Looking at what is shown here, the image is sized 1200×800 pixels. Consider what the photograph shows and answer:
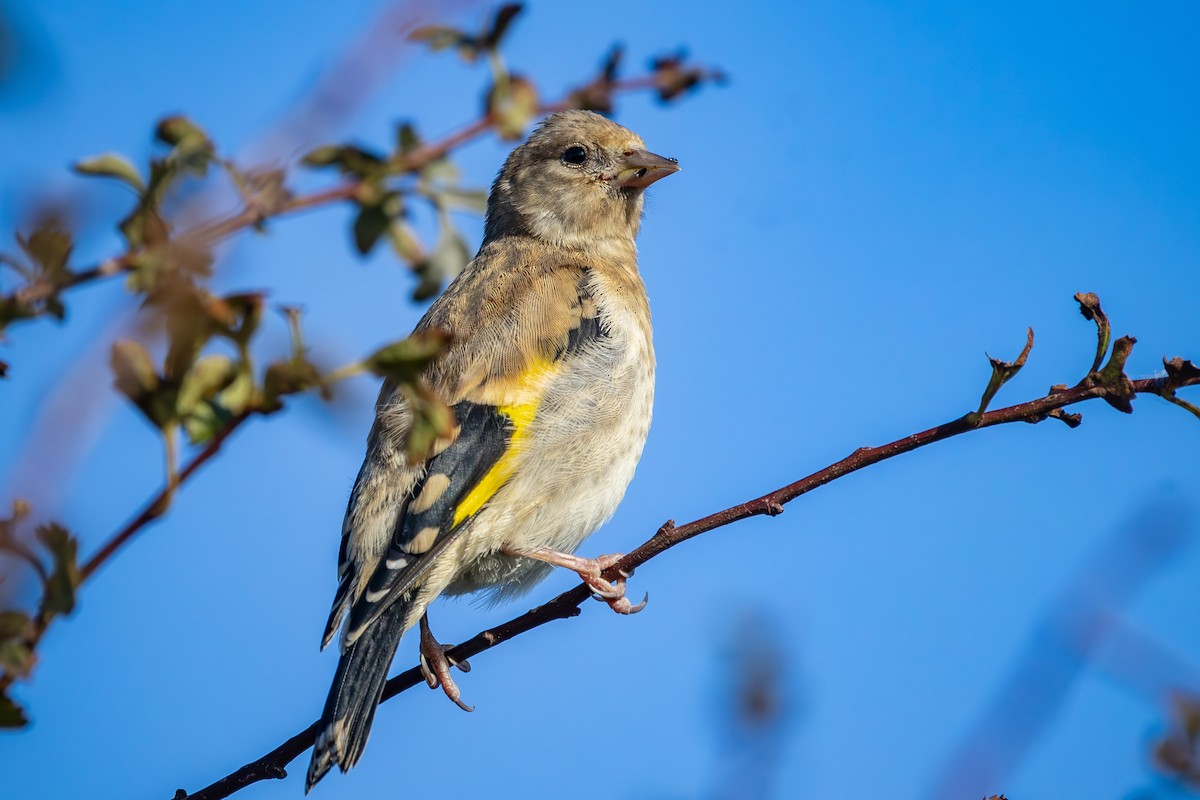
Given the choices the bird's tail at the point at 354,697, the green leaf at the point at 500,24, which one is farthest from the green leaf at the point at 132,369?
the bird's tail at the point at 354,697

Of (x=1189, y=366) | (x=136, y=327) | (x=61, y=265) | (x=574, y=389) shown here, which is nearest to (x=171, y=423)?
(x=136, y=327)

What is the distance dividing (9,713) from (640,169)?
16.6 feet

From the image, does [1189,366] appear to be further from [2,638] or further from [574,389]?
[574,389]

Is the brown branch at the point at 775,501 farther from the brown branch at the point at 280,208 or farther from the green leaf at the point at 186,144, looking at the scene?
the green leaf at the point at 186,144

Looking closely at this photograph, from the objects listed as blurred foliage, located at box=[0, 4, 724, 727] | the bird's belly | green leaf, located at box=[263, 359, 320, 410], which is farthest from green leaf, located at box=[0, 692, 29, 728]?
the bird's belly

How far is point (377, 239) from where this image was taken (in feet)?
5.75

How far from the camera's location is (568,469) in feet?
16.1

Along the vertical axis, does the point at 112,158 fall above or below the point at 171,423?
above

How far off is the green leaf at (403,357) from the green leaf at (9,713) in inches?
24.6

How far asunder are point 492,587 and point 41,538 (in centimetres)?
380

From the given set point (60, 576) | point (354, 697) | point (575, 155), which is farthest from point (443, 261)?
point (575, 155)

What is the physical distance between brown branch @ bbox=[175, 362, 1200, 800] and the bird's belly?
930mm

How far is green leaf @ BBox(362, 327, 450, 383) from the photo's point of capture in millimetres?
1489

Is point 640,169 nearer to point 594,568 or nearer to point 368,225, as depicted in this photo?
point 594,568
